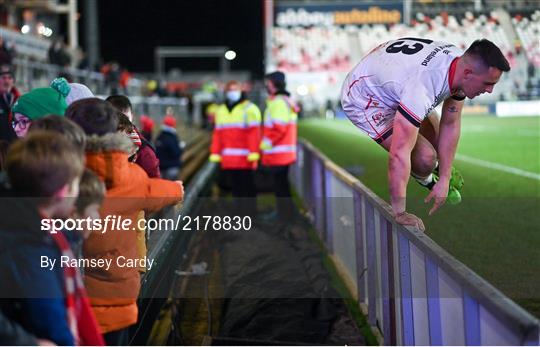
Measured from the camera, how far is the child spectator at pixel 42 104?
466 centimetres

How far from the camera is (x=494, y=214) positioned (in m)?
10.1

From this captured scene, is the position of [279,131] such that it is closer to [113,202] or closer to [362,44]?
[113,202]

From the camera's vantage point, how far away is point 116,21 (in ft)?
227

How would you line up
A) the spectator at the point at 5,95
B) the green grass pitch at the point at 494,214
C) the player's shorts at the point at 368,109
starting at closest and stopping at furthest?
the player's shorts at the point at 368,109, the green grass pitch at the point at 494,214, the spectator at the point at 5,95

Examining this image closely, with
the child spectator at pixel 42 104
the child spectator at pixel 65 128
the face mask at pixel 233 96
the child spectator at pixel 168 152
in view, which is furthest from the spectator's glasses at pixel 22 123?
the child spectator at pixel 168 152

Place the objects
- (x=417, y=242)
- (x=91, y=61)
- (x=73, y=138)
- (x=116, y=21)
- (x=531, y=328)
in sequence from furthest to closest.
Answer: (x=116, y=21) → (x=91, y=61) → (x=417, y=242) → (x=73, y=138) → (x=531, y=328)

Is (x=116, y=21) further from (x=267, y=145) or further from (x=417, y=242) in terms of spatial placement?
(x=417, y=242)

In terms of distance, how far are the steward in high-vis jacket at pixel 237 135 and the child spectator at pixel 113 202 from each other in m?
7.45

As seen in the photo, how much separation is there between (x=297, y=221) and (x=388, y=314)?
6.17 m

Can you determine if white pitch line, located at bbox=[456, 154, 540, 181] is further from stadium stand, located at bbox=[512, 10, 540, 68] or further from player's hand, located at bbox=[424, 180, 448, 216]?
player's hand, located at bbox=[424, 180, 448, 216]

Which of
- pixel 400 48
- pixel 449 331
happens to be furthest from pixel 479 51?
pixel 449 331

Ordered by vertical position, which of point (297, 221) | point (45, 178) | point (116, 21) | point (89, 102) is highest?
point (116, 21)

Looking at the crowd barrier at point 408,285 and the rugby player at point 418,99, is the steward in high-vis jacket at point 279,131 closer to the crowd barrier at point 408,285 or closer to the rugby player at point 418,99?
the crowd barrier at point 408,285

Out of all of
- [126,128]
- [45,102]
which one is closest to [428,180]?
[126,128]
